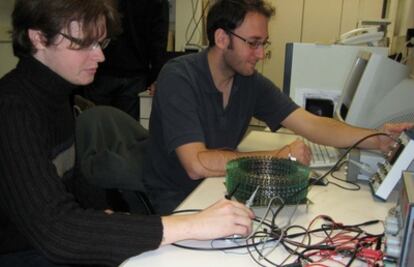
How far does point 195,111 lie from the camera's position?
1.51 meters

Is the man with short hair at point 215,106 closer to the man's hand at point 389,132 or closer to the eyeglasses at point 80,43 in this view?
the man's hand at point 389,132

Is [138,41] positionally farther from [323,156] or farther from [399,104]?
[399,104]

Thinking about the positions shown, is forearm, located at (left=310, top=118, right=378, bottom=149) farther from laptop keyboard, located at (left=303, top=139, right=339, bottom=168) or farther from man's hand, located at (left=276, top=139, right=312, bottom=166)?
man's hand, located at (left=276, top=139, right=312, bottom=166)

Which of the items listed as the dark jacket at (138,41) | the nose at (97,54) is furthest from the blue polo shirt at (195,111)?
the dark jacket at (138,41)

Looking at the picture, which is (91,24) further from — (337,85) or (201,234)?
(337,85)

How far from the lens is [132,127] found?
166 centimetres

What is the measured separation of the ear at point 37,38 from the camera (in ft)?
3.21

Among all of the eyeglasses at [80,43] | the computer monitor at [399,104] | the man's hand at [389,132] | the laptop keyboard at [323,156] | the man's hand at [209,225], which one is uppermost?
the eyeglasses at [80,43]

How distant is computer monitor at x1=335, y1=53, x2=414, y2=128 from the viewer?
1.54 m

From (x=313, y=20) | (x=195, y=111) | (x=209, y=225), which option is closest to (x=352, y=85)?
(x=195, y=111)

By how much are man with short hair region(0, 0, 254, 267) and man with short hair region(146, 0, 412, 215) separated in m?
0.47

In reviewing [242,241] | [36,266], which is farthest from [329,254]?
[36,266]

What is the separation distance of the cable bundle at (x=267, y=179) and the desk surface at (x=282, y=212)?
0.04 m

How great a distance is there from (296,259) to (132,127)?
0.97 metres
